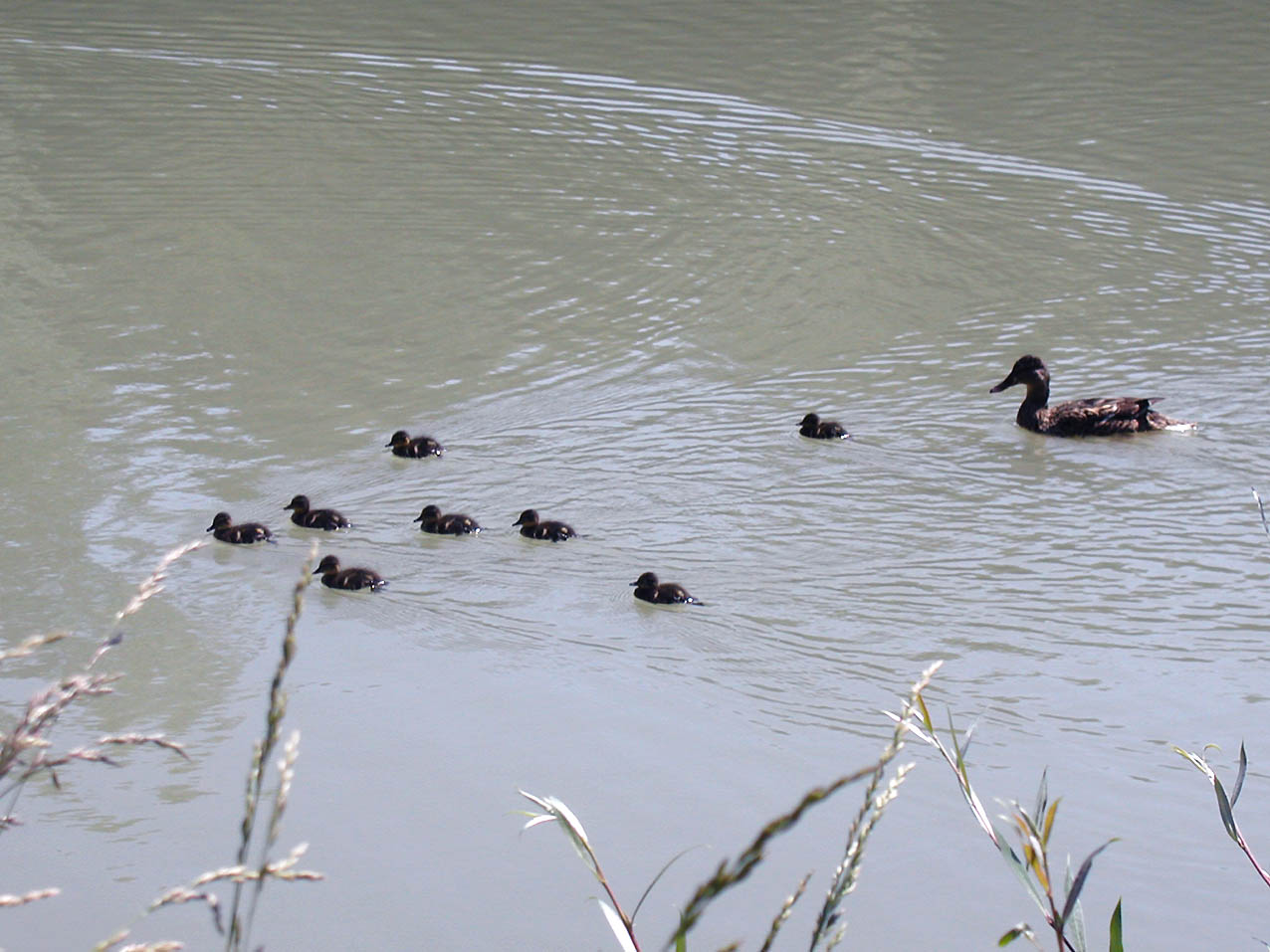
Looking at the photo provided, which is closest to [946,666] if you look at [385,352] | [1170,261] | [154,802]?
[154,802]

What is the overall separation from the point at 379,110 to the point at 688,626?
28.6ft

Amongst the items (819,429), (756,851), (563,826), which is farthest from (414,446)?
(756,851)

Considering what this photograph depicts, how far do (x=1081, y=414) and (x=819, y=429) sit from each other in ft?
4.44

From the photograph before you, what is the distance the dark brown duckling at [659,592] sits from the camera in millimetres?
6105

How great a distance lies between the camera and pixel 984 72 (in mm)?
15164

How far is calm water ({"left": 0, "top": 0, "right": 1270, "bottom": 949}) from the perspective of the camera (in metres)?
4.58

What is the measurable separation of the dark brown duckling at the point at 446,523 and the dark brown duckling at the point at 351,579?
482mm

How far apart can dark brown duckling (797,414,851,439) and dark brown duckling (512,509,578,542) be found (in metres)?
1.55

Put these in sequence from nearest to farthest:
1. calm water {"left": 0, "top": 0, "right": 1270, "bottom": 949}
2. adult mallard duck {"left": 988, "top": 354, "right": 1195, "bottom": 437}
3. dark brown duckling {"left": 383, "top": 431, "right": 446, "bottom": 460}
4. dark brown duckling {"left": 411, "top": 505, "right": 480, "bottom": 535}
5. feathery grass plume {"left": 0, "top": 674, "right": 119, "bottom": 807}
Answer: feathery grass plume {"left": 0, "top": 674, "right": 119, "bottom": 807}, calm water {"left": 0, "top": 0, "right": 1270, "bottom": 949}, dark brown duckling {"left": 411, "top": 505, "right": 480, "bottom": 535}, dark brown duckling {"left": 383, "top": 431, "right": 446, "bottom": 460}, adult mallard duck {"left": 988, "top": 354, "right": 1195, "bottom": 437}

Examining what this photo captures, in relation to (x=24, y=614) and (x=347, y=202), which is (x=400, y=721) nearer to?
(x=24, y=614)

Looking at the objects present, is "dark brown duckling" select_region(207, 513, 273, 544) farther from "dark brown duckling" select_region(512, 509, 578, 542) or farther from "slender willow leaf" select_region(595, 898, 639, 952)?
"slender willow leaf" select_region(595, 898, 639, 952)

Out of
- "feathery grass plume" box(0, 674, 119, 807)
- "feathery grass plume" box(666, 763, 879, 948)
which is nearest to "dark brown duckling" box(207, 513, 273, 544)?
"feathery grass plume" box(0, 674, 119, 807)

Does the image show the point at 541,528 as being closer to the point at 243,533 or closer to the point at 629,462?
the point at 629,462

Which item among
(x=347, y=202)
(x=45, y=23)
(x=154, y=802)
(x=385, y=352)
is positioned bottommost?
(x=154, y=802)
